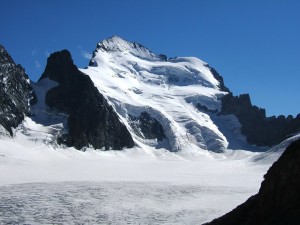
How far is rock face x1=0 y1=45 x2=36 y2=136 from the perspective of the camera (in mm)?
151625

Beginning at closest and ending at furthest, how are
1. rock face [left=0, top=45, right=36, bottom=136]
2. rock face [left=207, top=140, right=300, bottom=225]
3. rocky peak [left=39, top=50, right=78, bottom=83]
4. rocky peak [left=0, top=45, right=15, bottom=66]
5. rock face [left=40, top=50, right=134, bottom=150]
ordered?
rock face [left=207, top=140, right=300, bottom=225], rock face [left=0, top=45, right=36, bottom=136], rocky peak [left=0, top=45, right=15, bottom=66], rock face [left=40, top=50, right=134, bottom=150], rocky peak [left=39, top=50, right=78, bottom=83]

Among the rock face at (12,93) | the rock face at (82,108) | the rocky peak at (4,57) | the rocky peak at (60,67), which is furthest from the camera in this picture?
the rocky peak at (60,67)

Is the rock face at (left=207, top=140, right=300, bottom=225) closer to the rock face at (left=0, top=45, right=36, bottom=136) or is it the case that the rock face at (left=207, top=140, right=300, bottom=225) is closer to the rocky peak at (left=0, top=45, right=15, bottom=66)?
the rock face at (left=0, top=45, right=36, bottom=136)

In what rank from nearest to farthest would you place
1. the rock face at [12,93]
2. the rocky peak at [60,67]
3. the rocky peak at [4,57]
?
the rock face at [12,93] < the rocky peak at [4,57] < the rocky peak at [60,67]

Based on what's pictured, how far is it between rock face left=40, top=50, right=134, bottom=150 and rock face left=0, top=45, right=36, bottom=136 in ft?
28.7

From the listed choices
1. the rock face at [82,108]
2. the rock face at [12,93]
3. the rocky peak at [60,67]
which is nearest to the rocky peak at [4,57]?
the rock face at [12,93]

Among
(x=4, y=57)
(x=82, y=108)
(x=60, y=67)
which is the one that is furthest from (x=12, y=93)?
(x=60, y=67)

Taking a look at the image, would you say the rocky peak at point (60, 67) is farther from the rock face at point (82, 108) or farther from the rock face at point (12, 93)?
the rock face at point (12, 93)

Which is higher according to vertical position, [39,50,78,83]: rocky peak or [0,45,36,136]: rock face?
[39,50,78,83]: rocky peak

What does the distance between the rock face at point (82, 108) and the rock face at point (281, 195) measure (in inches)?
5439

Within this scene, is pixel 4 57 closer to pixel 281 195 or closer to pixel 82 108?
pixel 82 108

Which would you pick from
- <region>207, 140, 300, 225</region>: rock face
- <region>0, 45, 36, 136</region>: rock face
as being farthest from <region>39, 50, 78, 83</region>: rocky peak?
<region>207, 140, 300, 225</region>: rock face

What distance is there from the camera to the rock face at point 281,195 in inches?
901

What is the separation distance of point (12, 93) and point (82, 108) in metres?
25.1
